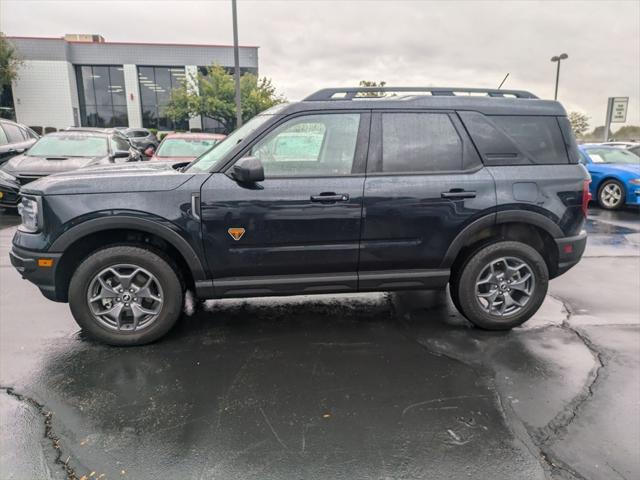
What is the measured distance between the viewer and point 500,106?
3936mm

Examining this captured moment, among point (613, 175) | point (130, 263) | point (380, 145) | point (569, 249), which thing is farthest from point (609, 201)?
point (130, 263)

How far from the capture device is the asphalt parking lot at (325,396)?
2441 mm

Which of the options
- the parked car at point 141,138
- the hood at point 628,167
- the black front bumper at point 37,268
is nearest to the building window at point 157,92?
the parked car at point 141,138

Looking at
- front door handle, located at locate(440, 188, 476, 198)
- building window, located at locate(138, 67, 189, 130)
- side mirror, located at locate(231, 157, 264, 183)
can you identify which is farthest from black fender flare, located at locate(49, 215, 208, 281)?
building window, located at locate(138, 67, 189, 130)

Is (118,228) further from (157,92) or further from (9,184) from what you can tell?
(157,92)

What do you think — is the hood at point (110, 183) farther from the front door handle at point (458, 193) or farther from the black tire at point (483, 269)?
the black tire at point (483, 269)

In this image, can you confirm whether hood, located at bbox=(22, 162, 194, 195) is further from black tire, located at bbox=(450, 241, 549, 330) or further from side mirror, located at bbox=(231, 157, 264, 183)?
black tire, located at bbox=(450, 241, 549, 330)

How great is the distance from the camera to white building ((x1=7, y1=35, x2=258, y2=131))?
1430 inches

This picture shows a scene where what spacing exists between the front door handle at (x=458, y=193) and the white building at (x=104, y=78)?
A: 118 ft

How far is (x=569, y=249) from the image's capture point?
402 centimetres

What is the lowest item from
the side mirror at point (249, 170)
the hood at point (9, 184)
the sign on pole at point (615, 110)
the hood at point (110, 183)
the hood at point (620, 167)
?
the hood at point (9, 184)

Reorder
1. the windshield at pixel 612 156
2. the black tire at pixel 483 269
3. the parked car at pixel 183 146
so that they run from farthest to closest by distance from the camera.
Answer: the windshield at pixel 612 156, the parked car at pixel 183 146, the black tire at pixel 483 269

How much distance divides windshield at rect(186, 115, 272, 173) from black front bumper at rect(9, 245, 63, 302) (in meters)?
1.23

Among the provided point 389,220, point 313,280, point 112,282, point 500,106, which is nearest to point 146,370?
point 112,282
